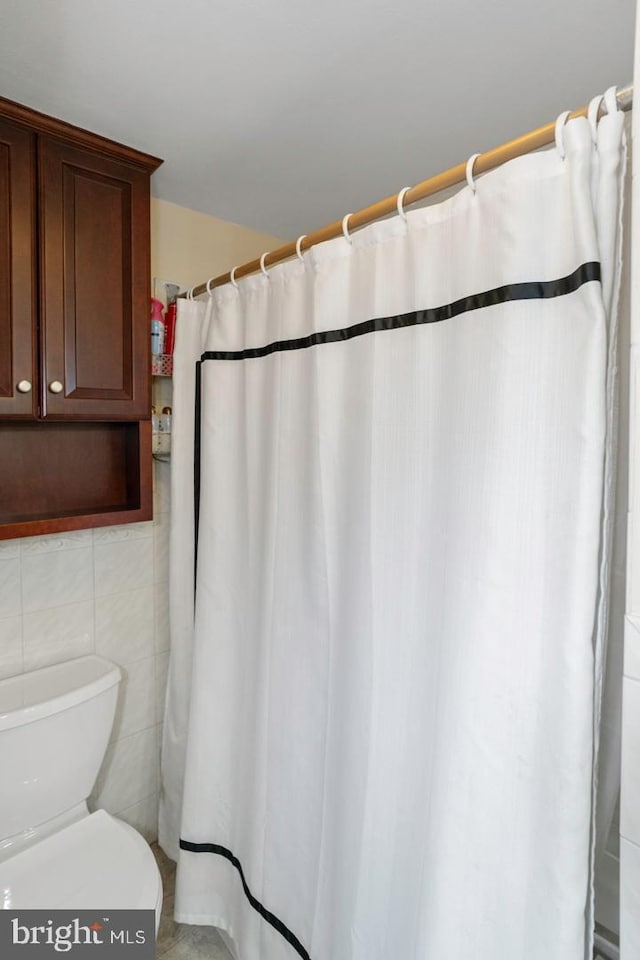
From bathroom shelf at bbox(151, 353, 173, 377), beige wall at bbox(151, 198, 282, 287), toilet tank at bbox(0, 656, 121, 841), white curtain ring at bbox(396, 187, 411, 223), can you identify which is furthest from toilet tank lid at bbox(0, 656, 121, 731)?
white curtain ring at bbox(396, 187, 411, 223)

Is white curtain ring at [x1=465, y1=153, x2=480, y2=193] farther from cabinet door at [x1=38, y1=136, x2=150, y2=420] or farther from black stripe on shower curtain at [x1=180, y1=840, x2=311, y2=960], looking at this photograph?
black stripe on shower curtain at [x1=180, y1=840, x2=311, y2=960]

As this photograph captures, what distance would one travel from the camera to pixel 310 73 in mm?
1100

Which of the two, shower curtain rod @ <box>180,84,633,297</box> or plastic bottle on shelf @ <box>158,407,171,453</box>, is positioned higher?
shower curtain rod @ <box>180,84,633,297</box>

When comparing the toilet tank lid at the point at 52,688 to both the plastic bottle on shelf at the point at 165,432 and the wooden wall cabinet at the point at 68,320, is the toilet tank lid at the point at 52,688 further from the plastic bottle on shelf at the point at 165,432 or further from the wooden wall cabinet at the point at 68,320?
the plastic bottle on shelf at the point at 165,432

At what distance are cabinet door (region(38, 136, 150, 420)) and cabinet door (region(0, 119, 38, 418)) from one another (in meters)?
0.03

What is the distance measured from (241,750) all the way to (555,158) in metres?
1.54

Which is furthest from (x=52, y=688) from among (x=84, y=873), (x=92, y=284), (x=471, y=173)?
(x=471, y=173)

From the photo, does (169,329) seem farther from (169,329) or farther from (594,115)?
(594,115)

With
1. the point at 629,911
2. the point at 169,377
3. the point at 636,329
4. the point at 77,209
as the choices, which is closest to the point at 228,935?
the point at 629,911

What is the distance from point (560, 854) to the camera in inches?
30.0

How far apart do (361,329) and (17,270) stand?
822mm

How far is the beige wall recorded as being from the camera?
171 cm

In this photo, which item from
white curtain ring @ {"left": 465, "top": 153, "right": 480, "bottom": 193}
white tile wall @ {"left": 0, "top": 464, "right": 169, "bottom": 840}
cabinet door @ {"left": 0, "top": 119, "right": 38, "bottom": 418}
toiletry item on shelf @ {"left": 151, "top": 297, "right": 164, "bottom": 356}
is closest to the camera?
white curtain ring @ {"left": 465, "top": 153, "right": 480, "bottom": 193}

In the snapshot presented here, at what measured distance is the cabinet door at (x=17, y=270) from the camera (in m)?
1.18
